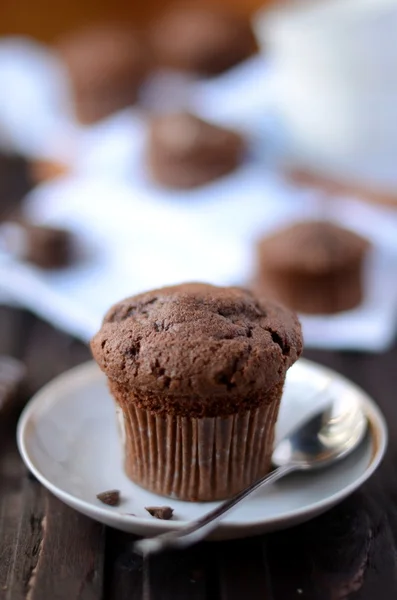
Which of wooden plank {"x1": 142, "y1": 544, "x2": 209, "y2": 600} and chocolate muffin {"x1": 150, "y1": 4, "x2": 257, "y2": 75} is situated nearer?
wooden plank {"x1": 142, "y1": 544, "x2": 209, "y2": 600}

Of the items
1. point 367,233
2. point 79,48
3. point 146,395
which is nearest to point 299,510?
point 146,395

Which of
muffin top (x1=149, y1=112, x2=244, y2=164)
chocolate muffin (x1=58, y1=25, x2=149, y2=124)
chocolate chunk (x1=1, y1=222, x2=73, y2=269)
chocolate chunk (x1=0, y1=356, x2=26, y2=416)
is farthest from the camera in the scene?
chocolate muffin (x1=58, y1=25, x2=149, y2=124)

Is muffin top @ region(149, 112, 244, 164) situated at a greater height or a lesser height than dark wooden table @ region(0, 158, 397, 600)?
greater

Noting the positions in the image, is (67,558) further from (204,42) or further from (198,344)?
(204,42)

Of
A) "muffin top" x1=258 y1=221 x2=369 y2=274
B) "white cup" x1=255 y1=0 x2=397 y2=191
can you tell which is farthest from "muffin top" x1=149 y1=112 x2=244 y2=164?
"muffin top" x1=258 y1=221 x2=369 y2=274

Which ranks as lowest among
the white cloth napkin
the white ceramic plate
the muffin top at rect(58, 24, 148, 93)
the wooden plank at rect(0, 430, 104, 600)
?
the white cloth napkin

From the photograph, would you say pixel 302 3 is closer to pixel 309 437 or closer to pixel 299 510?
pixel 309 437

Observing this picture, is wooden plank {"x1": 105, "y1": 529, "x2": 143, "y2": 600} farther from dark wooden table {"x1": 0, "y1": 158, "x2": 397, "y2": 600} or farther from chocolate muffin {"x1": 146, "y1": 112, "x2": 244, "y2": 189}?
chocolate muffin {"x1": 146, "y1": 112, "x2": 244, "y2": 189}

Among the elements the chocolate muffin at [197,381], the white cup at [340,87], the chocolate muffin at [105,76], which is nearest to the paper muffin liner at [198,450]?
the chocolate muffin at [197,381]
